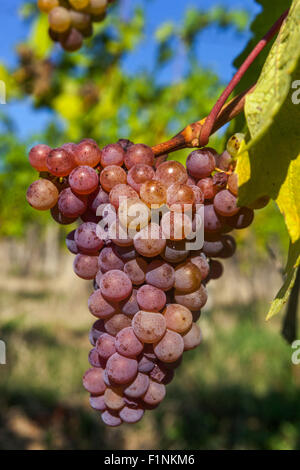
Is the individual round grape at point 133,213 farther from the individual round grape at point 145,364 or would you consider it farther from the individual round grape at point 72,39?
the individual round grape at point 72,39

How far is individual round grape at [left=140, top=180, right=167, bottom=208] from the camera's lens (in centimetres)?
58

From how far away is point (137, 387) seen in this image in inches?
26.0

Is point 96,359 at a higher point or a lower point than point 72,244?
lower

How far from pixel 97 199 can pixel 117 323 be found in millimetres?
185

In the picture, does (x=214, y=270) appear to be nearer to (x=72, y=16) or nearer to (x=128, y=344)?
(x=128, y=344)

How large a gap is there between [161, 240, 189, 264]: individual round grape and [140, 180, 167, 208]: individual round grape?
2.4 inches

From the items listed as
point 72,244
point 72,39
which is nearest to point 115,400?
point 72,244

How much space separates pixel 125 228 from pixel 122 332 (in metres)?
0.16

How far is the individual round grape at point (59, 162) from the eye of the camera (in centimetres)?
60

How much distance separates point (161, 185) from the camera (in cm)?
59

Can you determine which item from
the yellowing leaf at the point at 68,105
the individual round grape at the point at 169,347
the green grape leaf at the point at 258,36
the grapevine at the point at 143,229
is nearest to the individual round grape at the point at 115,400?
the grapevine at the point at 143,229

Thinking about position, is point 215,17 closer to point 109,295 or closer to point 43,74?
point 43,74

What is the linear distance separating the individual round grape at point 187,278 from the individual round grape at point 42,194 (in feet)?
0.68

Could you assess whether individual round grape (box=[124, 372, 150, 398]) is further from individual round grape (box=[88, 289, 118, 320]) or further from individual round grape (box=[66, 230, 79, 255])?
individual round grape (box=[66, 230, 79, 255])
